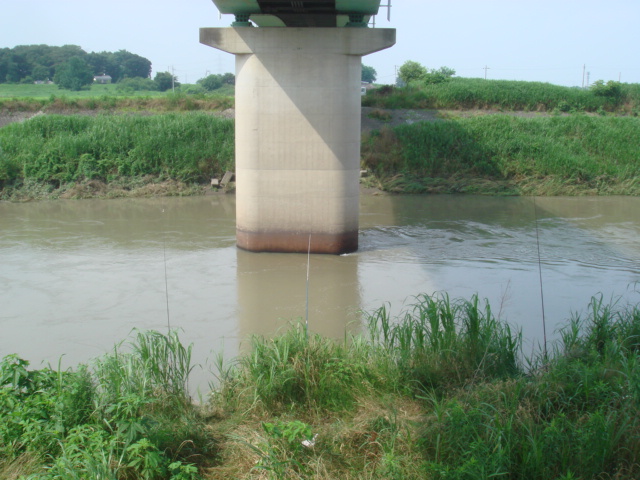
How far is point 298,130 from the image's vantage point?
1477cm

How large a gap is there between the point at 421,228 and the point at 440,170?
8.13 metres

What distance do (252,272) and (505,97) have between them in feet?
82.8

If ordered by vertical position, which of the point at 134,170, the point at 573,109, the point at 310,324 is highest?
the point at 573,109

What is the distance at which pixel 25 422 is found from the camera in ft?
17.8

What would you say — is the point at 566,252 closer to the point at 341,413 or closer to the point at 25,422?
the point at 341,413

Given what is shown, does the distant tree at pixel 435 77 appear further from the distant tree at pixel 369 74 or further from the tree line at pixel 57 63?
the distant tree at pixel 369 74

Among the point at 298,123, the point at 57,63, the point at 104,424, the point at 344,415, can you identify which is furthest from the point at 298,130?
the point at 57,63

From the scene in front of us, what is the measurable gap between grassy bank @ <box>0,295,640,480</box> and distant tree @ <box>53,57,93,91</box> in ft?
229

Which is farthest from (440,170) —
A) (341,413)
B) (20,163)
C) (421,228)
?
(341,413)

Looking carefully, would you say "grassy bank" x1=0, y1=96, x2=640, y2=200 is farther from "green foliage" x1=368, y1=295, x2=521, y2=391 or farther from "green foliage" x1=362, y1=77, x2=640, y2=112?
"green foliage" x1=368, y1=295, x2=521, y2=391

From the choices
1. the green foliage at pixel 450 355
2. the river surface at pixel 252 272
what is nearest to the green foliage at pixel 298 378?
the green foliage at pixel 450 355

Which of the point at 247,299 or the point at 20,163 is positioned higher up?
the point at 20,163

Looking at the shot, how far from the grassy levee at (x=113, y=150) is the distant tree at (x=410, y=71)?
723 inches

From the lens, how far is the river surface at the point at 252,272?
10078mm
